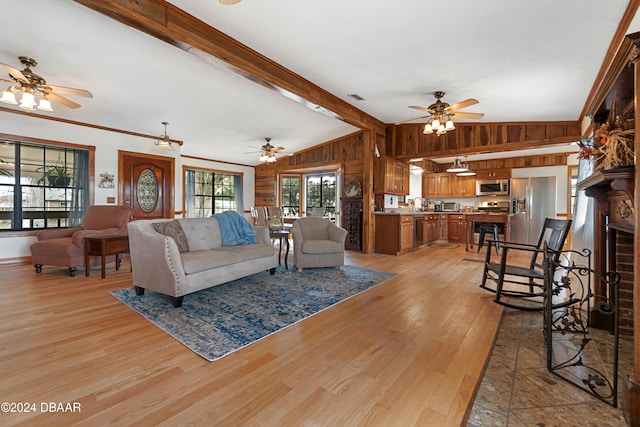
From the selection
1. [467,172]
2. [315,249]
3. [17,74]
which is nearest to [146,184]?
[17,74]

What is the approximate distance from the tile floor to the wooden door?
6.56 m

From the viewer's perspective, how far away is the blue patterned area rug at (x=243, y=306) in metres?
2.22

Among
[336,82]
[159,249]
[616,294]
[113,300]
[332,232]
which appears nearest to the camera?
[616,294]

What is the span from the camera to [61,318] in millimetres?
2541

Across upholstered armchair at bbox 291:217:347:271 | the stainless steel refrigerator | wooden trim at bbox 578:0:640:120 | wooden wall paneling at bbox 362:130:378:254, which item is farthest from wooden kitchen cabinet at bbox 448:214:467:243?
wooden trim at bbox 578:0:640:120

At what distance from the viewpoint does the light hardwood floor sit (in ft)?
4.65

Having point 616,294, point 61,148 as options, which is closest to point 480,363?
point 616,294

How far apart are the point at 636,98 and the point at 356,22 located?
6.86ft

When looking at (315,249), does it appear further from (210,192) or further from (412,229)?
(210,192)

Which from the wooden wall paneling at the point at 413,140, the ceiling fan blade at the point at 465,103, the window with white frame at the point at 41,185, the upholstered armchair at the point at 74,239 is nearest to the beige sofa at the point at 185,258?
the upholstered armchair at the point at 74,239

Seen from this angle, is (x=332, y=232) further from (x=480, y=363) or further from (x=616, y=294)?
(x=616, y=294)

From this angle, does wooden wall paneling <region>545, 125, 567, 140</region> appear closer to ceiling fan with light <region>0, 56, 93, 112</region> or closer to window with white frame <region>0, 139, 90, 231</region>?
ceiling fan with light <region>0, 56, 93, 112</region>

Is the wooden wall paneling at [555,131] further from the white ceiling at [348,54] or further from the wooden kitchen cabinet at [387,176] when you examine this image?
the wooden kitchen cabinet at [387,176]

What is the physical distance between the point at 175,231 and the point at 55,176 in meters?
3.63
